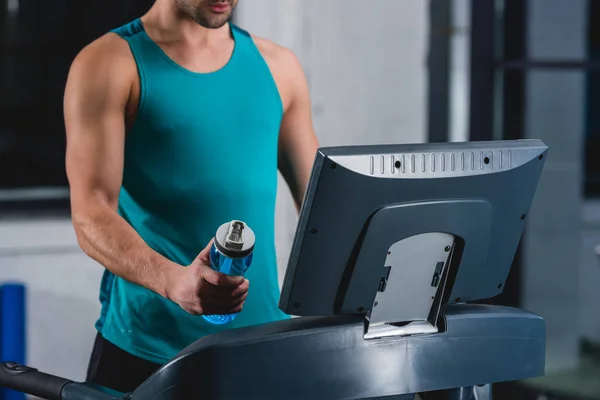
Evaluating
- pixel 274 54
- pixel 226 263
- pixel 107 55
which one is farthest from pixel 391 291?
pixel 274 54

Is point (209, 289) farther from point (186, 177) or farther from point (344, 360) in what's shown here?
point (186, 177)

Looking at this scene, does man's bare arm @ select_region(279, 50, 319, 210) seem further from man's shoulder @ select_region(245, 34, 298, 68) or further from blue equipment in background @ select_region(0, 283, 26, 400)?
blue equipment in background @ select_region(0, 283, 26, 400)

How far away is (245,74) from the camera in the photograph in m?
1.63

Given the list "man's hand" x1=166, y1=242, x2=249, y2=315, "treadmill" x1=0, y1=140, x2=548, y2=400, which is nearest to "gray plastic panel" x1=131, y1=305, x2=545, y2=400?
"treadmill" x1=0, y1=140, x2=548, y2=400

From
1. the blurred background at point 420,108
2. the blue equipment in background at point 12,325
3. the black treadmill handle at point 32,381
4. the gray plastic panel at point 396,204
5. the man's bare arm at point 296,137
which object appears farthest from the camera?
the blurred background at point 420,108

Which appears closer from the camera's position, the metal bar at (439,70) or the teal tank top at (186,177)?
the teal tank top at (186,177)

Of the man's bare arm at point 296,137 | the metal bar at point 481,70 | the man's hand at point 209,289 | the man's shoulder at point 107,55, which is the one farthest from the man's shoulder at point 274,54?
the metal bar at point 481,70

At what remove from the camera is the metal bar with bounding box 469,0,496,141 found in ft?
10.1

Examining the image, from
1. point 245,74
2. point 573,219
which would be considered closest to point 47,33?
point 573,219

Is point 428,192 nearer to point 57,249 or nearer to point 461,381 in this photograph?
point 461,381

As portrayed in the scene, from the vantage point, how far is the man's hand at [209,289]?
1.06m

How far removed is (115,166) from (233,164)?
21cm

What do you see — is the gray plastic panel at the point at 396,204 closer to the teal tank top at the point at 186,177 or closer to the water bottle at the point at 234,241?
the water bottle at the point at 234,241

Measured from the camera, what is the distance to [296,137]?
1702mm
